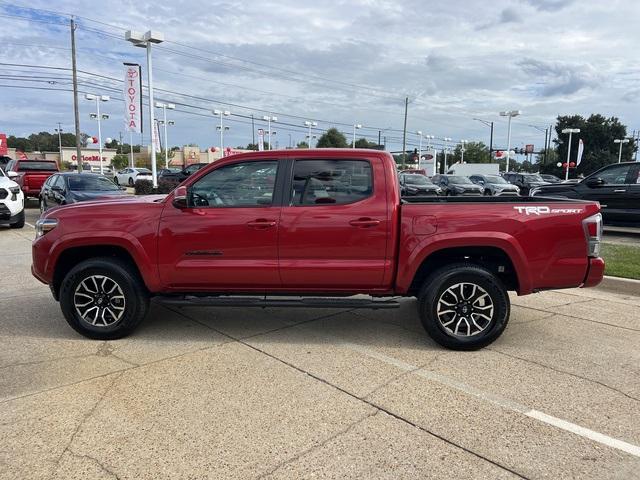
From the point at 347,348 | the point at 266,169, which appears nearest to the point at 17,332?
the point at 266,169

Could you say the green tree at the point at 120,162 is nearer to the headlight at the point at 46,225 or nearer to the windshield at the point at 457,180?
the windshield at the point at 457,180

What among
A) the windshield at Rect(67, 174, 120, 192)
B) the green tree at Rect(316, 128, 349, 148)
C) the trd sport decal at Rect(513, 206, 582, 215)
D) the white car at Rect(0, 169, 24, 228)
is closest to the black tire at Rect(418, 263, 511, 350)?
the trd sport decal at Rect(513, 206, 582, 215)

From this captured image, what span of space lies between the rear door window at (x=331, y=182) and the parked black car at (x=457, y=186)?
20.8m

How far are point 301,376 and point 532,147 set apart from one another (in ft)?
331

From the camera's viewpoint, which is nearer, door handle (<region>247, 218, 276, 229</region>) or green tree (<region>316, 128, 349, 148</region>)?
door handle (<region>247, 218, 276, 229</region>)

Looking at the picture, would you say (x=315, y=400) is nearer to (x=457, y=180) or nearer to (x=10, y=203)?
(x=10, y=203)

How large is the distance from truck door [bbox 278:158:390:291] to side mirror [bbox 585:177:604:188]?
9736 mm

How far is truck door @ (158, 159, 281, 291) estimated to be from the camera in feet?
15.5

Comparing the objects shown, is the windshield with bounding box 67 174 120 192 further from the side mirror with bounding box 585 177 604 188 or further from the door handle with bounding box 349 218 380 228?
the side mirror with bounding box 585 177 604 188

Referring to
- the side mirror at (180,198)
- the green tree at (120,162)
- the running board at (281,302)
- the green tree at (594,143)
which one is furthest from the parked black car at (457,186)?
the green tree at (120,162)

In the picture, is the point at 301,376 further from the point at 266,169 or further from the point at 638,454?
the point at 638,454

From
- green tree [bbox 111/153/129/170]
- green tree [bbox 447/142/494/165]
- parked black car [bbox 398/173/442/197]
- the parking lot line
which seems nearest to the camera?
the parking lot line

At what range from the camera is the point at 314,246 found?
467 centimetres

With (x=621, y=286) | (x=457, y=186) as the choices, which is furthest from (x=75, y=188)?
(x=457, y=186)
